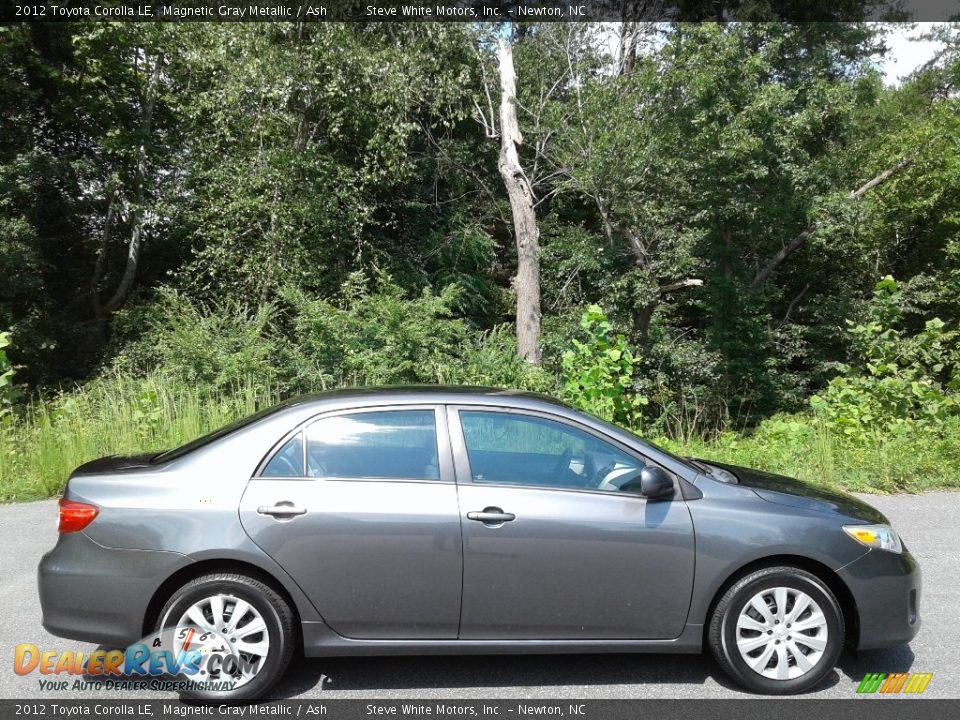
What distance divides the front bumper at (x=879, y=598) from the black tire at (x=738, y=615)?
0.41ft

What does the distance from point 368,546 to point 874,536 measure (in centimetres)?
260

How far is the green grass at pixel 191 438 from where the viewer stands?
839 cm

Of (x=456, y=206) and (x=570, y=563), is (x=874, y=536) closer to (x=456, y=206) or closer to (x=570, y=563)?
(x=570, y=563)

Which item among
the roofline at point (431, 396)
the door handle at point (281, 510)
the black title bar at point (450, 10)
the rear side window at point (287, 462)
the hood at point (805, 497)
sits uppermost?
the black title bar at point (450, 10)

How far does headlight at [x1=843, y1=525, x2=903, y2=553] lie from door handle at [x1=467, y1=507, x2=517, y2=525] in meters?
1.75

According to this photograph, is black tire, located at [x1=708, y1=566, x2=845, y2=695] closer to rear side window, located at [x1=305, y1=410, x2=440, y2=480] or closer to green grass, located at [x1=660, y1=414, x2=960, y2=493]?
rear side window, located at [x1=305, y1=410, x2=440, y2=480]

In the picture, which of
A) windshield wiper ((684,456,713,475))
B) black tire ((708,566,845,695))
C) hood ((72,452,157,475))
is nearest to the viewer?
black tire ((708,566,845,695))

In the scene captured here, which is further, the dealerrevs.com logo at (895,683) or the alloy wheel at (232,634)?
the dealerrevs.com logo at (895,683)

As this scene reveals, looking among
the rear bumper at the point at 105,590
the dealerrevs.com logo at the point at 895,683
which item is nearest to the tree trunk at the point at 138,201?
the rear bumper at the point at 105,590

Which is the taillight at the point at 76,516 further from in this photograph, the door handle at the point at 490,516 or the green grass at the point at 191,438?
the green grass at the point at 191,438

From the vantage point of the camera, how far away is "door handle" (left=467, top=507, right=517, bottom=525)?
3957mm

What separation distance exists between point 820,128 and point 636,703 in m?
13.9

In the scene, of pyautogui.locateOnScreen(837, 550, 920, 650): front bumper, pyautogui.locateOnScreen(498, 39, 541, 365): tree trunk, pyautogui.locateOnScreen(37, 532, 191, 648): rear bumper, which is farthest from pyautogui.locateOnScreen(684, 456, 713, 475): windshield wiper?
pyautogui.locateOnScreen(498, 39, 541, 365): tree trunk

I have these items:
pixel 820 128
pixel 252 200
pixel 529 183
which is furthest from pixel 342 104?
pixel 820 128
